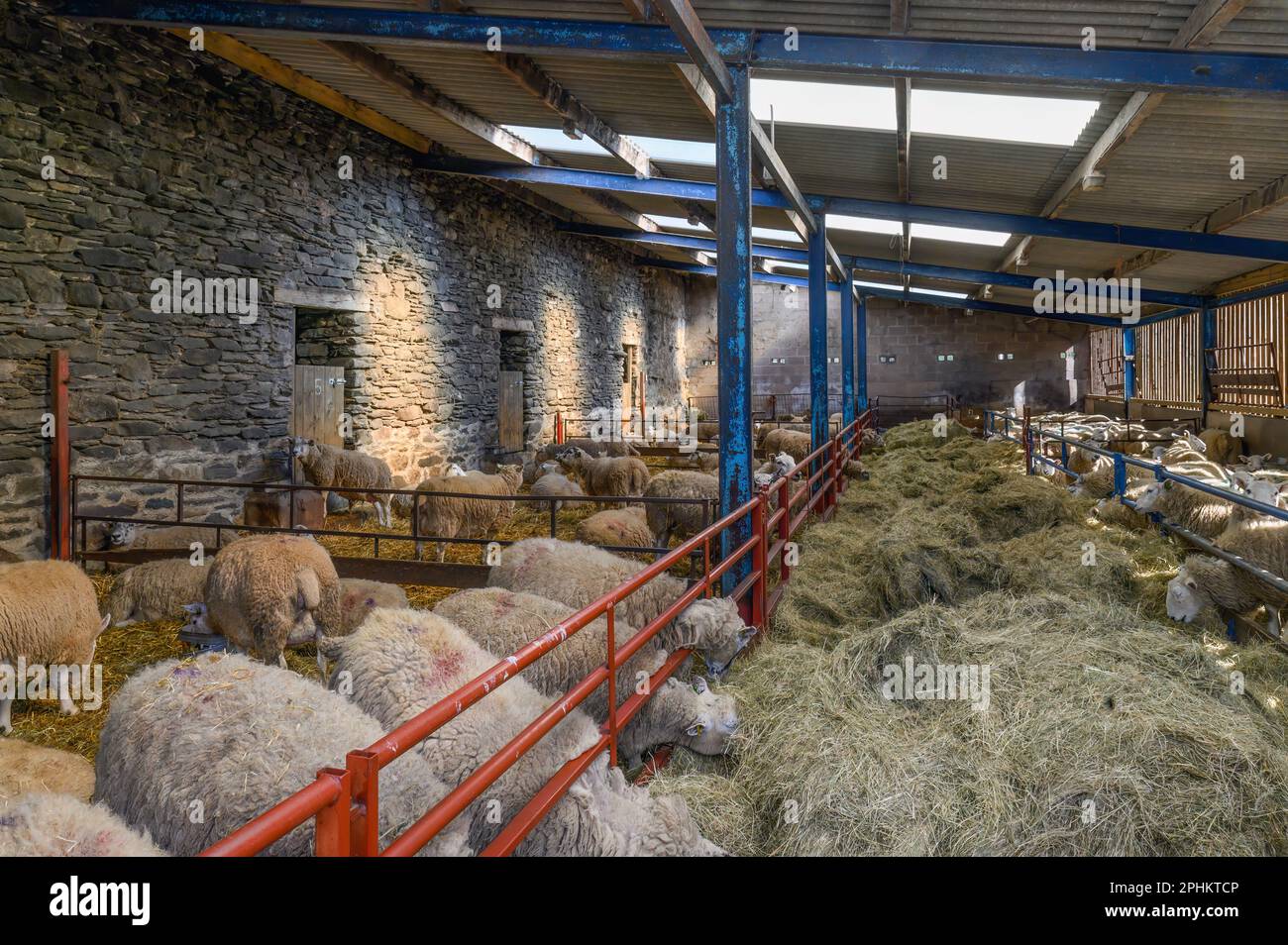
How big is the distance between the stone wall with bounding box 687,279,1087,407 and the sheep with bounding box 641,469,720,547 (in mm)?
18553

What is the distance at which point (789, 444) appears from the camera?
13922mm

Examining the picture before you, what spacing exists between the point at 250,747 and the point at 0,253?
6.56 m

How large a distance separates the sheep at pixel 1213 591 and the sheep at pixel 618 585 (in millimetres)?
2876

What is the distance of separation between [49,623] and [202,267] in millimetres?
5126

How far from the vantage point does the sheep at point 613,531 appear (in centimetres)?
661

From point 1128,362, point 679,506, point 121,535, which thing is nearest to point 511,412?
point 679,506

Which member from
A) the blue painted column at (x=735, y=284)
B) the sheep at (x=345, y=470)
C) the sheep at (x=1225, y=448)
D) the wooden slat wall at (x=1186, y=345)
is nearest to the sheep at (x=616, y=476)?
the sheep at (x=345, y=470)

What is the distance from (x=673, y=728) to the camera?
3.44 meters

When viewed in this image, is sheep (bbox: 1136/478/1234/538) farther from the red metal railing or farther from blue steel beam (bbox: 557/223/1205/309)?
blue steel beam (bbox: 557/223/1205/309)

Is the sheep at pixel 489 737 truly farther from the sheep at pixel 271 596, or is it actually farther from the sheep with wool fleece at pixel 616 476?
the sheep with wool fleece at pixel 616 476

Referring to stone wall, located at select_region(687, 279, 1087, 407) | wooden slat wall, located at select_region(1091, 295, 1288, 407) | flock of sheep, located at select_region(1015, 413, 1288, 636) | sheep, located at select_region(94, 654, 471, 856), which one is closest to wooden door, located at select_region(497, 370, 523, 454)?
flock of sheep, located at select_region(1015, 413, 1288, 636)

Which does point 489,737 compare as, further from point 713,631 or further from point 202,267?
point 202,267

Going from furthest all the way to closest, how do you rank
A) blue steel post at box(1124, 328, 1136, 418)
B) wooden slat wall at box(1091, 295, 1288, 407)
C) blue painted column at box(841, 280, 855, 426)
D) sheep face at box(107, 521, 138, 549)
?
blue steel post at box(1124, 328, 1136, 418) < blue painted column at box(841, 280, 855, 426) < wooden slat wall at box(1091, 295, 1288, 407) < sheep face at box(107, 521, 138, 549)

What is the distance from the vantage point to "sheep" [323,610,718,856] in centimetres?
240
